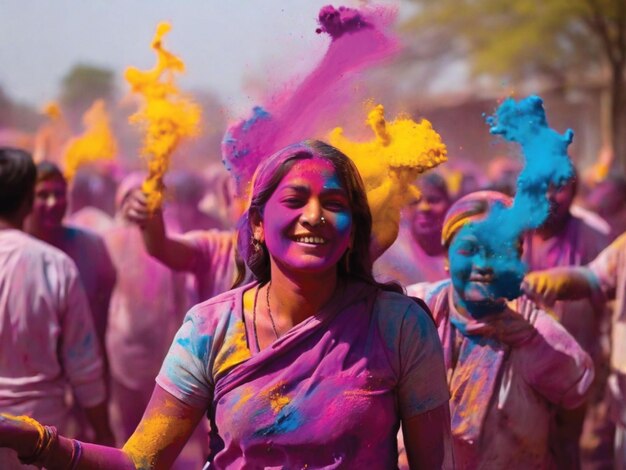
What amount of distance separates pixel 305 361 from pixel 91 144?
16.4 ft

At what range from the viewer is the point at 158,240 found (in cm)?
472

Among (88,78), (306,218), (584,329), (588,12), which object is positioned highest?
(588,12)

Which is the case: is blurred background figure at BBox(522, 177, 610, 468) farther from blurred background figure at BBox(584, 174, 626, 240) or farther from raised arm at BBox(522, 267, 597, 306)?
blurred background figure at BBox(584, 174, 626, 240)

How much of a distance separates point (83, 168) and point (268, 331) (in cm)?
518

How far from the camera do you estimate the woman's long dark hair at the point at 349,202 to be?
8.54ft

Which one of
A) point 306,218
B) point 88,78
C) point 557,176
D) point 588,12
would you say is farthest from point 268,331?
point 588,12

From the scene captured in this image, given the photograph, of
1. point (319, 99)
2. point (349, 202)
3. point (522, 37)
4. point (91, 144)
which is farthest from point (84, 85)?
point (522, 37)

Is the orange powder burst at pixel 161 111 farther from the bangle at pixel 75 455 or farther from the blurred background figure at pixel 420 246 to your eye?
the bangle at pixel 75 455

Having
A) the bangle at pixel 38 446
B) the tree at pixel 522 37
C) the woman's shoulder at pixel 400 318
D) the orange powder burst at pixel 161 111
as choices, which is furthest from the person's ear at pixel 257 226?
the tree at pixel 522 37

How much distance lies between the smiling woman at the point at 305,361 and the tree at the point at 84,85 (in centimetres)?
664

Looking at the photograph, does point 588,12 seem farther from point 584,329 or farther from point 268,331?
point 268,331

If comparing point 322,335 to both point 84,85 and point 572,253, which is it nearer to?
point 572,253

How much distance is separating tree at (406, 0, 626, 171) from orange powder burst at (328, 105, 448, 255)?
48.2ft

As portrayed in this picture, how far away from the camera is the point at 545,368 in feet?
11.5
